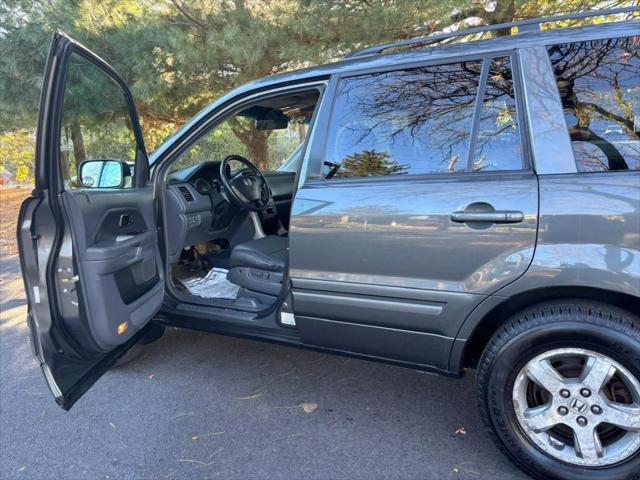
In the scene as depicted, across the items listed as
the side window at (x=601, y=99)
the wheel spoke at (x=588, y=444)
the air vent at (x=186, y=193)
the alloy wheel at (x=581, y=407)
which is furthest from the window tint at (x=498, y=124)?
the air vent at (x=186, y=193)

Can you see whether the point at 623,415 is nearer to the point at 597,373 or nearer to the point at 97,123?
the point at 597,373

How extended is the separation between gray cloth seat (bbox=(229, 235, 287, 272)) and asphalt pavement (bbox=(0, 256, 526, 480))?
69cm

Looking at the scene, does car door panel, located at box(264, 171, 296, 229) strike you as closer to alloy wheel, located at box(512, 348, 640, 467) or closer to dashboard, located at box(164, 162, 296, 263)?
dashboard, located at box(164, 162, 296, 263)

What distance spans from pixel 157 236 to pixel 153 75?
3791 millimetres

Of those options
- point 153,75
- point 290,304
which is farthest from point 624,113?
point 153,75

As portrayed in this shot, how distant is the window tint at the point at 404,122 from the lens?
6.89 feet

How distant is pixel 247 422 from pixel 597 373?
1769 mm

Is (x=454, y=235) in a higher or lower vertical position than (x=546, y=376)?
higher

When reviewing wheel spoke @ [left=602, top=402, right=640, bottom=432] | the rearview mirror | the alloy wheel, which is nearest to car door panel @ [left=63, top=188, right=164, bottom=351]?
the rearview mirror

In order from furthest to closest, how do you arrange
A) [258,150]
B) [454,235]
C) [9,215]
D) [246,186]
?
[9,215]
[258,150]
[246,186]
[454,235]

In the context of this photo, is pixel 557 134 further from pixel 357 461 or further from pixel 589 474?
pixel 357 461

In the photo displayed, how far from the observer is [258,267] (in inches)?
123

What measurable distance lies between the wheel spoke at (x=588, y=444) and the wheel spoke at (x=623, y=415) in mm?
89

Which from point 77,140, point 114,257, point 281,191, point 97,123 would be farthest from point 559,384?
point 77,140
